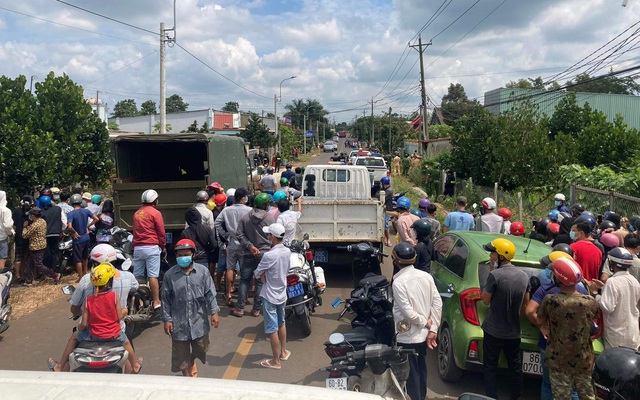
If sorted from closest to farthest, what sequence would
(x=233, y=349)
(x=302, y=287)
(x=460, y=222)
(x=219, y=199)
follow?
1. (x=233, y=349)
2. (x=302, y=287)
3. (x=460, y=222)
4. (x=219, y=199)

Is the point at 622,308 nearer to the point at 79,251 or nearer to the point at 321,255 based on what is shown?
the point at 321,255

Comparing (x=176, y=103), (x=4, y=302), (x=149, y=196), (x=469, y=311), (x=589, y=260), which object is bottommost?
(x=4, y=302)

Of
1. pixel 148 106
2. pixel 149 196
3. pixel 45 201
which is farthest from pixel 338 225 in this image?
pixel 148 106

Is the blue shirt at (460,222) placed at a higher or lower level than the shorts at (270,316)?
higher

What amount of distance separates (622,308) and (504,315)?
104 centimetres

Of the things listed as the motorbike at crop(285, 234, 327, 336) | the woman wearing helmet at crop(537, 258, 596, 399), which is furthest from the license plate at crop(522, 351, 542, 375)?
the motorbike at crop(285, 234, 327, 336)

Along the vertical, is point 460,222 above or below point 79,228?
above

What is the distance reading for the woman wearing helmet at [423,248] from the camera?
611cm

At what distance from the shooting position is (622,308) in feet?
14.9

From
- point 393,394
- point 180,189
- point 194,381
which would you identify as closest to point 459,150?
point 180,189

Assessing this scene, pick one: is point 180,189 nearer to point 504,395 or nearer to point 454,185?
point 504,395

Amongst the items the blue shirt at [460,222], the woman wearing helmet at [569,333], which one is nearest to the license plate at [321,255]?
the blue shirt at [460,222]

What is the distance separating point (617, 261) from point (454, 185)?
15.3 metres

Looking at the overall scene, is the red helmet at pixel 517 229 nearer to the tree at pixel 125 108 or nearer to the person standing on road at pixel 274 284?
the person standing on road at pixel 274 284
